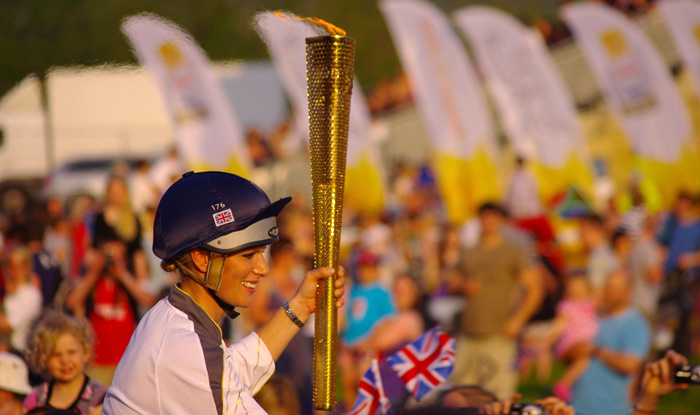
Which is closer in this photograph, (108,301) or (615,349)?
(615,349)

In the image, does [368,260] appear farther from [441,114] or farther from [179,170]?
[179,170]

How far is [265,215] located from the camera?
9.48 feet

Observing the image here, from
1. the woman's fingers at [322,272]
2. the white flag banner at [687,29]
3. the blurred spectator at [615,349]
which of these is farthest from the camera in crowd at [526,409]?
the white flag banner at [687,29]

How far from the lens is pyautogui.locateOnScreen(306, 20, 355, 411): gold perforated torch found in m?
2.98

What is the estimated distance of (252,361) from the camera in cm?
323

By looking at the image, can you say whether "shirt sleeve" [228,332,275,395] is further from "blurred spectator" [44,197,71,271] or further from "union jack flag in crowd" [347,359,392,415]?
"blurred spectator" [44,197,71,271]

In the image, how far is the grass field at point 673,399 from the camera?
9172mm

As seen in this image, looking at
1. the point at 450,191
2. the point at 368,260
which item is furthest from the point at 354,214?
the point at 368,260

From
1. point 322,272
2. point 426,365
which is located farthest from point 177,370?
point 426,365

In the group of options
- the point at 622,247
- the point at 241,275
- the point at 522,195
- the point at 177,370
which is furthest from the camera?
the point at 522,195

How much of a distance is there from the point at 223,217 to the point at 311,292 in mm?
471

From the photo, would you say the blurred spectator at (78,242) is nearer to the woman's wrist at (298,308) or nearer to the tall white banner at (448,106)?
the tall white banner at (448,106)

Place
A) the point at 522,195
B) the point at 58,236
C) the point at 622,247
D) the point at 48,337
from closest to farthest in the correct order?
1. the point at 48,337
2. the point at 622,247
3. the point at 58,236
4. the point at 522,195

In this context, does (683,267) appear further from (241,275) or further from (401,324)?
(241,275)
